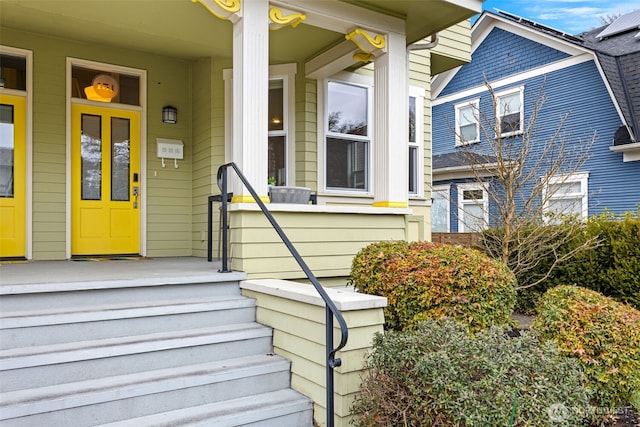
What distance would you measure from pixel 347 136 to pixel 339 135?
0.12m

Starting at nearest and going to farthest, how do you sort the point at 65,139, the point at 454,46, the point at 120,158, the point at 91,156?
the point at 65,139 → the point at 91,156 → the point at 120,158 → the point at 454,46

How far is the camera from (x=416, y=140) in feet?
23.5

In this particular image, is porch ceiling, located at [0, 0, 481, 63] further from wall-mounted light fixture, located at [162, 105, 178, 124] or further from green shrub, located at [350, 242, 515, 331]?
green shrub, located at [350, 242, 515, 331]

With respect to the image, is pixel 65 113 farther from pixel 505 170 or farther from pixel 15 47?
pixel 505 170

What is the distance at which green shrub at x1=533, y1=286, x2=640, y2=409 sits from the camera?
2.80 metres

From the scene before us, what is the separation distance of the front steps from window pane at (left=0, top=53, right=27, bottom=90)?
11.2 feet

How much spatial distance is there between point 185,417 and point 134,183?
397cm

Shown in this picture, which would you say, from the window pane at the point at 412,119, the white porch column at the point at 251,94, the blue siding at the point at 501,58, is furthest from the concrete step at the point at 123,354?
the blue siding at the point at 501,58

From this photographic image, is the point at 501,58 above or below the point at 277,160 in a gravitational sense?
above

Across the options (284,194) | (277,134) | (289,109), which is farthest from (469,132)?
(284,194)

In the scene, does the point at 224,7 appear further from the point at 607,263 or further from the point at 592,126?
the point at 592,126

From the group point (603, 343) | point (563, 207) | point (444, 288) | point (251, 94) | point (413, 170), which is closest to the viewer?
point (603, 343)

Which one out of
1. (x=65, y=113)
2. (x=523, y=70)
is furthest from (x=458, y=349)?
(x=523, y=70)

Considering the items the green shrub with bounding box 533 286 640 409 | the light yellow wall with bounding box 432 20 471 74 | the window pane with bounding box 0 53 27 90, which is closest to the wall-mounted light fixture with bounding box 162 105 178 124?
the window pane with bounding box 0 53 27 90
